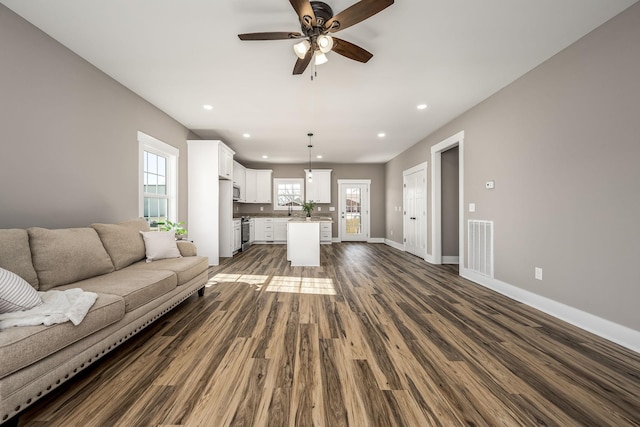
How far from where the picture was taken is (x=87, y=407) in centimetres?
136

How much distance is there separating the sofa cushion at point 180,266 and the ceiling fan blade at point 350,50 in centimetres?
258

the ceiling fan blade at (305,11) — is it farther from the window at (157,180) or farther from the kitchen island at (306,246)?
the kitchen island at (306,246)

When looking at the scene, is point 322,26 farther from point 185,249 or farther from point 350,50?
point 185,249

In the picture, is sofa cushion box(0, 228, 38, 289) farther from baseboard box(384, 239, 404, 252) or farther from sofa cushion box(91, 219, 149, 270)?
baseboard box(384, 239, 404, 252)

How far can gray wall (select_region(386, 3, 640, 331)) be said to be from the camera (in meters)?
2.05

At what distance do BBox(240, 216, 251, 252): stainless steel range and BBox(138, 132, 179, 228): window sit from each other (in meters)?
2.39

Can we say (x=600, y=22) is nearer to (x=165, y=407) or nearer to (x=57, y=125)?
(x=165, y=407)

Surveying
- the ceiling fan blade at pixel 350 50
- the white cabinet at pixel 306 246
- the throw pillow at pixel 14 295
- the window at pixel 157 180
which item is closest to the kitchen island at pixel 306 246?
the white cabinet at pixel 306 246

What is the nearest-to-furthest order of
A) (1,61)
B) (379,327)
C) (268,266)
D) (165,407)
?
(165,407) → (1,61) → (379,327) → (268,266)

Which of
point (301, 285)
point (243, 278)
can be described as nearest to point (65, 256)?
point (243, 278)

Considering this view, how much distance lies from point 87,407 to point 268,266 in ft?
11.5

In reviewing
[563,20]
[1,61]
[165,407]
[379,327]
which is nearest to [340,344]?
[379,327]

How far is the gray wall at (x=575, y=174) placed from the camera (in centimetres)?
205

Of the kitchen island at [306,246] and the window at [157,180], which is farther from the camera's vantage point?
the kitchen island at [306,246]
